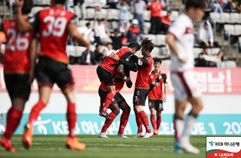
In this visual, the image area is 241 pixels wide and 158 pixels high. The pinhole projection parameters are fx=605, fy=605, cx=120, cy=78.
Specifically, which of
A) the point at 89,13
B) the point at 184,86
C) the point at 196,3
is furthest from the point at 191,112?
the point at 89,13

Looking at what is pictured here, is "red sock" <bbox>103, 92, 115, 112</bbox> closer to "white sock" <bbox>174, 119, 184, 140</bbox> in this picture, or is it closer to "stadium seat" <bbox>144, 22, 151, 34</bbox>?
"white sock" <bbox>174, 119, 184, 140</bbox>

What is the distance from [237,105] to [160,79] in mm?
5284

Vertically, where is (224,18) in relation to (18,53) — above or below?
below

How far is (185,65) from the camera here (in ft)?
31.7

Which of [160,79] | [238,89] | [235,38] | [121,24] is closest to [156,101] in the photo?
[160,79]

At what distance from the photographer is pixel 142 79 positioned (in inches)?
653

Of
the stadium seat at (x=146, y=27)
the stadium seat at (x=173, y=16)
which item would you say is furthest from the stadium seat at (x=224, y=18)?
the stadium seat at (x=146, y=27)

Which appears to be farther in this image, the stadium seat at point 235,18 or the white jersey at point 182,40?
the stadium seat at point 235,18

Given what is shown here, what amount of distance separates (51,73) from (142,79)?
700 centimetres

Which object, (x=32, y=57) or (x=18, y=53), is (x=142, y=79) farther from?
(x=32, y=57)

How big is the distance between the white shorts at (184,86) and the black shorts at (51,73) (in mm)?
1744

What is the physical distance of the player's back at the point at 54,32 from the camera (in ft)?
32.1

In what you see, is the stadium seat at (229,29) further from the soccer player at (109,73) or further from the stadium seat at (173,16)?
the soccer player at (109,73)

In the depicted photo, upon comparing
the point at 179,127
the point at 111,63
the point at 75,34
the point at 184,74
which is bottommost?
the point at 111,63
